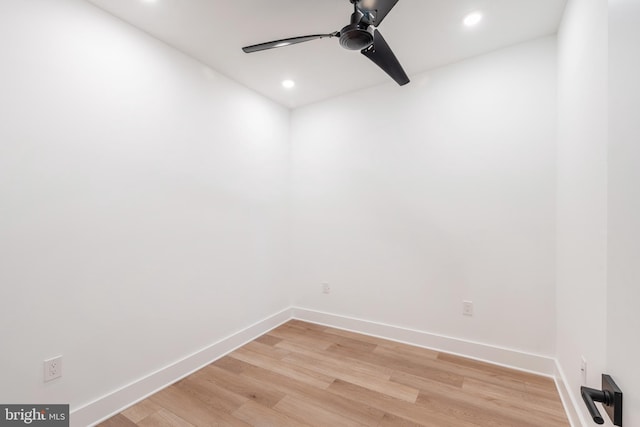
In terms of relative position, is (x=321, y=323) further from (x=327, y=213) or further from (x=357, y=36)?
(x=357, y=36)

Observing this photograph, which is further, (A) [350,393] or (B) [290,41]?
(A) [350,393]

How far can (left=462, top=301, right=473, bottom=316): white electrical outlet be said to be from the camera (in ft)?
8.05

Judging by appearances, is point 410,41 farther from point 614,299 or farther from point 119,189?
point 119,189

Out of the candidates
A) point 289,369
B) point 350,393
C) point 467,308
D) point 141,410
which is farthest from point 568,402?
point 141,410

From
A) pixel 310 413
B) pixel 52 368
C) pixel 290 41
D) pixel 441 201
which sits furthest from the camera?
pixel 441 201

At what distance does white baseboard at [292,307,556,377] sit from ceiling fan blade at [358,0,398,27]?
2.59 m

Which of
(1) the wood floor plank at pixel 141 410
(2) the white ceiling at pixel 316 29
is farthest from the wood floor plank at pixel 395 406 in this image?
(2) the white ceiling at pixel 316 29

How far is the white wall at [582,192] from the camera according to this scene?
1211mm

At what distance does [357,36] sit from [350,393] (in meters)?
2.33

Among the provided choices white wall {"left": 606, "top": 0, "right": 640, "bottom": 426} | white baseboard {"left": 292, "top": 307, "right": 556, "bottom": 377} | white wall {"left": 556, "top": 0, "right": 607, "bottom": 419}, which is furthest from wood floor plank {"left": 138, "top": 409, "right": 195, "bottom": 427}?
white wall {"left": 556, "top": 0, "right": 607, "bottom": 419}

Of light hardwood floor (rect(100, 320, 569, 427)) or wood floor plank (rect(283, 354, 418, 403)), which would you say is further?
wood floor plank (rect(283, 354, 418, 403))

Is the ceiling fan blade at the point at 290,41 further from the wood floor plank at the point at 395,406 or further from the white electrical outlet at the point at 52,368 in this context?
the wood floor plank at the point at 395,406

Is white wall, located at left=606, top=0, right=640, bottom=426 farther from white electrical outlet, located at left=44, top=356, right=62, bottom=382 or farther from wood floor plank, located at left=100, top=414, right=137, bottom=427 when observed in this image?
white electrical outlet, located at left=44, top=356, right=62, bottom=382

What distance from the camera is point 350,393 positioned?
78.9 inches
